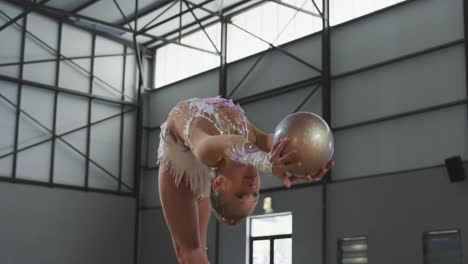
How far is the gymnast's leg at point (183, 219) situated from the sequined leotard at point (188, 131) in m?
0.06

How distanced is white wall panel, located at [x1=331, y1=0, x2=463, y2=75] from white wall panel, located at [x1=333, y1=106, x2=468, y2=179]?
1519 mm

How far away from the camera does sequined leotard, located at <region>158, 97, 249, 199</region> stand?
4.62 m

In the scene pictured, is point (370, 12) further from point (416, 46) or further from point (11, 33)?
point (11, 33)

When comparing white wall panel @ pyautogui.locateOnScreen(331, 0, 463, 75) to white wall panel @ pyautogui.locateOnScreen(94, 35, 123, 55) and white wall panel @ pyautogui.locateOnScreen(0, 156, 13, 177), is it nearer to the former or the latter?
white wall panel @ pyautogui.locateOnScreen(94, 35, 123, 55)

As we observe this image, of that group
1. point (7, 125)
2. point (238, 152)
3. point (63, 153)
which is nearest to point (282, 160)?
point (238, 152)

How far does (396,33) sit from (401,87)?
1222mm

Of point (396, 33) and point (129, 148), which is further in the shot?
point (129, 148)

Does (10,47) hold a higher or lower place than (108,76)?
higher

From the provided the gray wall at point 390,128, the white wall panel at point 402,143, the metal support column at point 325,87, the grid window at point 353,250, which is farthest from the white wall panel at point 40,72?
the grid window at point 353,250

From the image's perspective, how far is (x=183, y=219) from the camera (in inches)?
196

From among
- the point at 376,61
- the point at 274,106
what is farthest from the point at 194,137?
the point at 274,106

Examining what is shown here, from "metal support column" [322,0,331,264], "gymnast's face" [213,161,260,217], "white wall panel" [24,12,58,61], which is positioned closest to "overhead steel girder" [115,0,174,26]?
"white wall panel" [24,12,58,61]

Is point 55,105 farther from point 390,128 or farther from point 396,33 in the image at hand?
point 396,33

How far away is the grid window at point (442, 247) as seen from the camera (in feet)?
44.5
